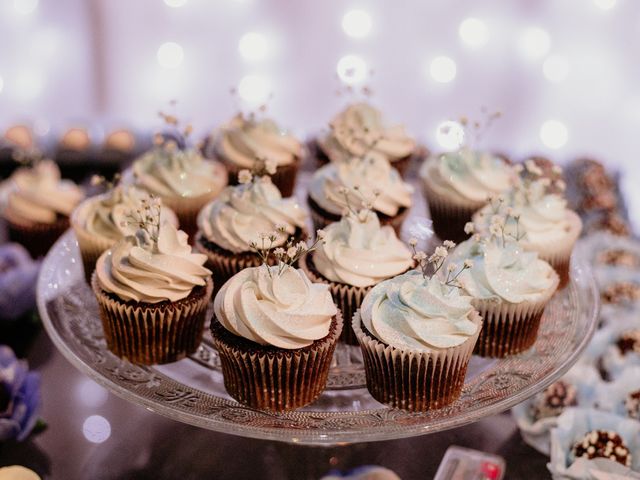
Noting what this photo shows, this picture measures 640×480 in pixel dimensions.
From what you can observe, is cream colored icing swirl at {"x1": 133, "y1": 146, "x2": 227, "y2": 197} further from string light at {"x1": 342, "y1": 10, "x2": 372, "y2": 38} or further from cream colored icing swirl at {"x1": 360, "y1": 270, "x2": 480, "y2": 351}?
string light at {"x1": 342, "y1": 10, "x2": 372, "y2": 38}

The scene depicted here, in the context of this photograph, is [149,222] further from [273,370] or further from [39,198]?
[39,198]

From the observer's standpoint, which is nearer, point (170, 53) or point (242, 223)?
point (242, 223)

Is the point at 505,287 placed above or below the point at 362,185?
below

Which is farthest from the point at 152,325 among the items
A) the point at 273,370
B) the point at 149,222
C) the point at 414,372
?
the point at 414,372

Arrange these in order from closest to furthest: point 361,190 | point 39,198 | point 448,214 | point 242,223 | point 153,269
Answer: point 153,269 → point 242,223 → point 361,190 → point 448,214 → point 39,198

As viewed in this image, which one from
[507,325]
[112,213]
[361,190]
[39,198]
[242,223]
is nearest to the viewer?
[507,325]

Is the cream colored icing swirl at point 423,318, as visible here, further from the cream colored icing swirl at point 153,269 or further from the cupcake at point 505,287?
the cream colored icing swirl at point 153,269

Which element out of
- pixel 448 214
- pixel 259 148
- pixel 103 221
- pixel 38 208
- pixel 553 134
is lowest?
pixel 553 134

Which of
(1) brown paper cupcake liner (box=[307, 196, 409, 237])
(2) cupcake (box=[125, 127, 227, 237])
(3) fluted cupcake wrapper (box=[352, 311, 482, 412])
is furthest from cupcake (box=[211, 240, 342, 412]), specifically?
(2) cupcake (box=[125, 127, 227, 237])
